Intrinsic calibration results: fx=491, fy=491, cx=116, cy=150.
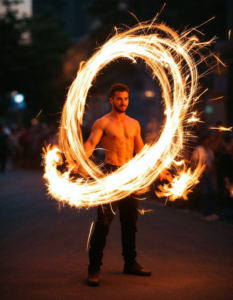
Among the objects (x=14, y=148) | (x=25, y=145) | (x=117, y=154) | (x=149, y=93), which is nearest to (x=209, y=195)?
(x=117, y=154)

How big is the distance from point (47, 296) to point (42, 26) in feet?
116

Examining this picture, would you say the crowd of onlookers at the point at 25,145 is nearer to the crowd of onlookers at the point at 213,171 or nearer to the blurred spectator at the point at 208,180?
the crowd of onlookers at the point at 213,171

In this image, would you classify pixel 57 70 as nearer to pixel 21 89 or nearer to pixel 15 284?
pixel 21 89

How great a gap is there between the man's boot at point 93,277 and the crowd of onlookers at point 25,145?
517 inches

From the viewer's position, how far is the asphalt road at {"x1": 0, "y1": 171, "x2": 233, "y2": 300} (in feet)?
15.2

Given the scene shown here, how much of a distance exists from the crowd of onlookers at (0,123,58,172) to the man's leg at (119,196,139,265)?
12775 mm

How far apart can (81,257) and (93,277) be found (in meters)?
1.12

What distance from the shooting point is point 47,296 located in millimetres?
4426

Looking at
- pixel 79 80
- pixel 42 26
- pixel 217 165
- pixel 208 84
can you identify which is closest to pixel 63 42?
pixel 42 26

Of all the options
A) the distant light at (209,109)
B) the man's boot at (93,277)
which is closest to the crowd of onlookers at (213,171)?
the man's boot at (93,277)

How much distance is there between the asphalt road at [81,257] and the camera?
463 centimetres

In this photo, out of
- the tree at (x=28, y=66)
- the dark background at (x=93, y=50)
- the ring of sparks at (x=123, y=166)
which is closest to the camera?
the ring of sparks at (x=123, y=166)

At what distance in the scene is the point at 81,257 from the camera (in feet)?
19.6

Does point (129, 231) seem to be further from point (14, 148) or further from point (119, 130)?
point (14, 148)
